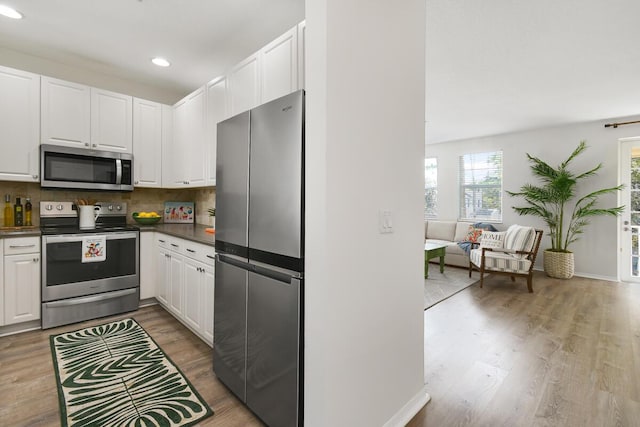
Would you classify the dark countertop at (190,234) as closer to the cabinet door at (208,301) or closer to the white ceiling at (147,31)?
the cabinet door at (208,301)

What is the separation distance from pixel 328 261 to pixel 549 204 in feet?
19.5

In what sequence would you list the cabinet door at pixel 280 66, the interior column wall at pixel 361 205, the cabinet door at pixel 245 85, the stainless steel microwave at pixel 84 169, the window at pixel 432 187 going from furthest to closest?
1. the window at pixel 432 187
2. the stainless steel microwave at pixel 84 169
3. the cabinet door at pixel 245 85
4. the cabinet door at pixel 280 66
5. the interior column wall at pixel 361 205

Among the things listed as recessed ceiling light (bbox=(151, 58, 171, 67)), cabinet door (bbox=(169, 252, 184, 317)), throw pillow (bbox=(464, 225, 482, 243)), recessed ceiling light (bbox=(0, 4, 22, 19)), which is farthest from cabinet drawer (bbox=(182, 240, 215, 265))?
throw pillow (bbox=(464, 225, 482, 243))

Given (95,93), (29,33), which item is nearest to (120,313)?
(95,93)

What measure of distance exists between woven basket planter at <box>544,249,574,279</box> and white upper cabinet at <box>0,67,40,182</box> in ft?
23.4

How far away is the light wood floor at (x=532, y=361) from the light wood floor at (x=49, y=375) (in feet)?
3.73

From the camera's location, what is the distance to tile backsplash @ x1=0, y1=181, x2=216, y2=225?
3.12 metres

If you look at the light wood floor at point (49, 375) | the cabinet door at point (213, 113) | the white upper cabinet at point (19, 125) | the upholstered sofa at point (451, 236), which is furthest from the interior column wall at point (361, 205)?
the upholstered sofa at point (451, 236)

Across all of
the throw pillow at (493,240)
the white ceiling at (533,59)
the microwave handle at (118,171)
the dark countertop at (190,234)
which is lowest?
the throw pillow at (493,240)

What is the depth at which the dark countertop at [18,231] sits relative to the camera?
105 inches

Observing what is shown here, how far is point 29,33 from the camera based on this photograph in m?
2.72

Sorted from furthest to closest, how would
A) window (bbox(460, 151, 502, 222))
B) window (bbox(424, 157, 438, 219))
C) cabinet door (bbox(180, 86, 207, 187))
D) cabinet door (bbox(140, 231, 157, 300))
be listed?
1. window (bbox(424, 157, 438, 219))
2. window (bbox(460, 151, 502, 222))
3. cabinet door (bbox(140, 231, 157, 300))
4. cabinet door (bbox(180, 86, 207, 187))

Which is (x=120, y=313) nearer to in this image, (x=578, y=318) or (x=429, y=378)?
(x=429, y=378)

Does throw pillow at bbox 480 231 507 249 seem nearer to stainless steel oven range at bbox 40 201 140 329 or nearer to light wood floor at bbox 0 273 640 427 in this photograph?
light wood floor at bbox 0 273 640 427
